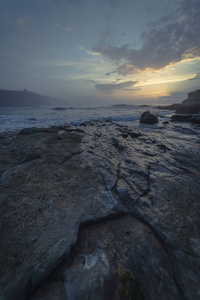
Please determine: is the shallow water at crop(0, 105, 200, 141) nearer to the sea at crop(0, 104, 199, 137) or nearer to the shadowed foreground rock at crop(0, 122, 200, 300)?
the sea at crop(0, 104, 199, 137)

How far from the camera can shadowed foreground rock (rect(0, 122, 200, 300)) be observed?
879 millimetres

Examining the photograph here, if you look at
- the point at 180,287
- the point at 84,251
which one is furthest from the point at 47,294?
the point at 180,287

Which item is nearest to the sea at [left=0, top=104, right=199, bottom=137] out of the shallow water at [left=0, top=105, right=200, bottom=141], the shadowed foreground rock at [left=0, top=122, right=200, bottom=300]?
the shallow water at [left=0, top=105, right=200, bottom=141]

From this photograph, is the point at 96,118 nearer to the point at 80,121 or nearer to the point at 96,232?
the point at 80,121

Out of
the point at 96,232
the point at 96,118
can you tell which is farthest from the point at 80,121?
the point at 96,232

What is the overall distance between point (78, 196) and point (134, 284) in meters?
0.98

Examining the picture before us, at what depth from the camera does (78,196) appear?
164 cm

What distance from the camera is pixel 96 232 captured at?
1282 mm

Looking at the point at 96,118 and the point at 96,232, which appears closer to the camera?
the point at 96,232

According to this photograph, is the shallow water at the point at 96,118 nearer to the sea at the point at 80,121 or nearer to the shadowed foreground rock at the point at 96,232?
the sea at the point at 80,121

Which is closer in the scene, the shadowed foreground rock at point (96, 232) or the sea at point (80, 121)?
the shadowed foreground rock at point (96, 232)

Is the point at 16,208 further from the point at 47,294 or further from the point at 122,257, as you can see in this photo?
the point at 122,257

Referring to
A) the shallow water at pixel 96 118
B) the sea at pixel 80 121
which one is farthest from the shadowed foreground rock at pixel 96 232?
the sea at pixel 80 121

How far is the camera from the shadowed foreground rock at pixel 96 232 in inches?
34.6
